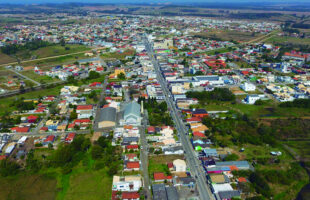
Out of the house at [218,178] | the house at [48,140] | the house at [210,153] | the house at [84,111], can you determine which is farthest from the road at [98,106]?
the house at [218,178]

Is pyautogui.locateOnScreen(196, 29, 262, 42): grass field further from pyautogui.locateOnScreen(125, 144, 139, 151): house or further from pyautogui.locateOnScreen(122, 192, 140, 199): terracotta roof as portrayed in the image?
pyautogui.locateOnScreen(122, 192, 140, 199): terracotta roof

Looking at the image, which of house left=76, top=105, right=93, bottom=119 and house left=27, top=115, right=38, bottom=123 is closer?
house left=27, top=115, right=38, bottom=123

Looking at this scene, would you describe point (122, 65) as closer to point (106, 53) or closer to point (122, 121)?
point (106, 53)

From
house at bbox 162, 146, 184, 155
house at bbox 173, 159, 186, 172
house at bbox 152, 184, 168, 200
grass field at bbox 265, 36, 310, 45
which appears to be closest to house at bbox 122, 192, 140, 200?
house at bbox 152, 184, 168, 200

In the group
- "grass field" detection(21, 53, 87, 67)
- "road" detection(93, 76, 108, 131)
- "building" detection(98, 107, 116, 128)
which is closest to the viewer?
"building" detection(98, 107, 116, 128)

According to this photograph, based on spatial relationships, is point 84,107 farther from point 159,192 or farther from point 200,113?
point 159,192

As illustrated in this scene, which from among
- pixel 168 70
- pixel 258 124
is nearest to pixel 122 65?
pixel 168 70

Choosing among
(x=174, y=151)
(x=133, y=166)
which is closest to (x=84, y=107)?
(x=133, y=166)

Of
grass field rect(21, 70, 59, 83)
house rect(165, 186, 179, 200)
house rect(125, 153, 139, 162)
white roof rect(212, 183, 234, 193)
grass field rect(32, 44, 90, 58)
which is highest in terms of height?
grass field rect(32, 44, 90, 58)
